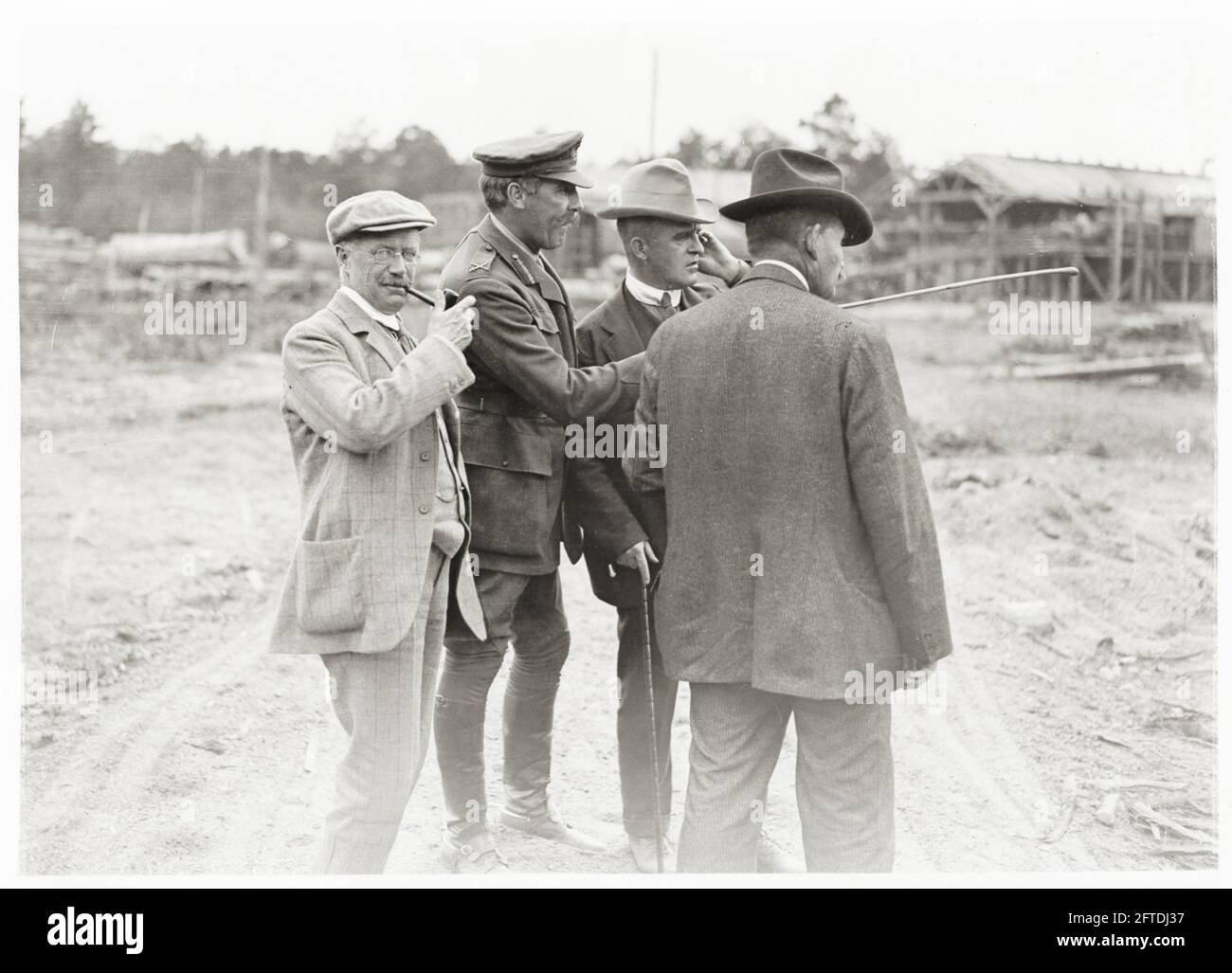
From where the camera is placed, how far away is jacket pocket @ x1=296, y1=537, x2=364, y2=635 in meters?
3.19

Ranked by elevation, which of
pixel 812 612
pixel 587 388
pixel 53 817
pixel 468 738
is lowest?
pixel 53 817

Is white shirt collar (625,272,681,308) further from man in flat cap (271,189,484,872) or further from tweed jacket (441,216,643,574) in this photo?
man in flat cap (271,189,484,872)

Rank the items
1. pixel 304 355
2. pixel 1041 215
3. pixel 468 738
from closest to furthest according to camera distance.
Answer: pixel 304 355, pixel 468 738, pixel 1041 215

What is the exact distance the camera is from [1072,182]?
16.0 metres

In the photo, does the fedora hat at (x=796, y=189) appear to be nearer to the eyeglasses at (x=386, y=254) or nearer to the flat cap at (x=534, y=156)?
the flat cap at (x=534, y=156)

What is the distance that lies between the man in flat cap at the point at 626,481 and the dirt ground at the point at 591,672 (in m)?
0.44

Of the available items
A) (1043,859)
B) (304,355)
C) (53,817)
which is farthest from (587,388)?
(53,817)

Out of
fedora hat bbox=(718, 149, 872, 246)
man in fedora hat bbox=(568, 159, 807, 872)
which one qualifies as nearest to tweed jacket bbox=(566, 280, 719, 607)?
man in fedora hat bbox=(568, 159, 807, 872)

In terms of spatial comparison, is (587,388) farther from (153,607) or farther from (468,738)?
(153,607)

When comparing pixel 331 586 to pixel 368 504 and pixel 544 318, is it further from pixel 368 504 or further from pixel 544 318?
pixel 544 318

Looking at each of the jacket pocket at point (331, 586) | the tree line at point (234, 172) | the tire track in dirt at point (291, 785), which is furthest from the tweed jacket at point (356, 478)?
the tree line at point (234, 172)

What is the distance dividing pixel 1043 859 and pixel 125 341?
12954mm

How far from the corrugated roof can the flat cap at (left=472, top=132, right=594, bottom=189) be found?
40.1ft

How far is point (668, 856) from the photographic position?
4.17 meters
